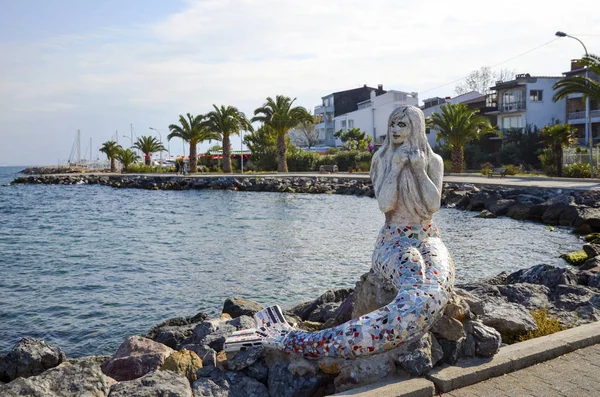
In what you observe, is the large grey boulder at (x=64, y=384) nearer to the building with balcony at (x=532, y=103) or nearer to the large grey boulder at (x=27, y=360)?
the large grey boulder at (x=27, y=360)

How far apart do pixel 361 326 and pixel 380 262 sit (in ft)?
2.99

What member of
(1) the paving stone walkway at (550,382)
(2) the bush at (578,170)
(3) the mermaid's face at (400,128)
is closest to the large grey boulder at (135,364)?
(1) the paving stone walkway at (550,382)

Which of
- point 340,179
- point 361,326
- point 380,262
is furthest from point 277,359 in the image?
point 340,179

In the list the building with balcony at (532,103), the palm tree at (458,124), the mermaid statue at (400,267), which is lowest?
the mermaid statue at (400,267)

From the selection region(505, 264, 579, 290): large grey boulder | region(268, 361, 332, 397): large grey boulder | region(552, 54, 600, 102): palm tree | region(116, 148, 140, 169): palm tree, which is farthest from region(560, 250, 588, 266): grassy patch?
region(116, 148, 140, 169): palm tree

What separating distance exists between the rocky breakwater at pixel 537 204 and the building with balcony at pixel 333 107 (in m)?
62.1

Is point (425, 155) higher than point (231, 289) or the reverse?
higher

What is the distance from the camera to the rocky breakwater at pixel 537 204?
2041 centimetres

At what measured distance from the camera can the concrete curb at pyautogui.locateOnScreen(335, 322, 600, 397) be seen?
15.4 ft

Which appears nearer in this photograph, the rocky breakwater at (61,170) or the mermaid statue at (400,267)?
the mermaid statue at (400,267)

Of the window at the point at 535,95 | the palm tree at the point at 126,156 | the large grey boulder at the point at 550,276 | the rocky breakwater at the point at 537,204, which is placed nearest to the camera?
the large grey boulder at the point at 550,276

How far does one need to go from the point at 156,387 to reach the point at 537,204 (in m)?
22.3

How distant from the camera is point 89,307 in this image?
39.2 ft

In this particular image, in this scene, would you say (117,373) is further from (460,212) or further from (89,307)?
(460,212)
